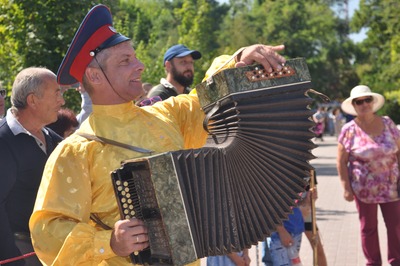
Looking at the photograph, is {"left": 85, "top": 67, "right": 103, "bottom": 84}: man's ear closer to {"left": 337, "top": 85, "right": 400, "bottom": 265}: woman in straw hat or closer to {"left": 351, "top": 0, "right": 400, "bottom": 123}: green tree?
{"left": 337, "top": 85, "right": 400, "bottom": 265}: woman in straw hat

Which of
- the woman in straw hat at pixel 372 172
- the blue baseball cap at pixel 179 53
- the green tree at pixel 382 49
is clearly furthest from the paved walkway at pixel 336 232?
the green tree at pixel 382 49

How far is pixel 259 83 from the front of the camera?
3.73m

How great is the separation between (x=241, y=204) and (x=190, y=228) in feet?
1.28

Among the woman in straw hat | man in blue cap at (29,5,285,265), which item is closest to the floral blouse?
the woman in straw hat

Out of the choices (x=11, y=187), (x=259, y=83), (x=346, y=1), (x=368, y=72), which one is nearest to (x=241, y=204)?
(x=259, y=83)

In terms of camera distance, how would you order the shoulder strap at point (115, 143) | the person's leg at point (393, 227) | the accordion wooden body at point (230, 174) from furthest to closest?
the person's leg at point (393, 227) < the shoulder strap at point (115, 143) < the accordion wooden body at point (230, 174)

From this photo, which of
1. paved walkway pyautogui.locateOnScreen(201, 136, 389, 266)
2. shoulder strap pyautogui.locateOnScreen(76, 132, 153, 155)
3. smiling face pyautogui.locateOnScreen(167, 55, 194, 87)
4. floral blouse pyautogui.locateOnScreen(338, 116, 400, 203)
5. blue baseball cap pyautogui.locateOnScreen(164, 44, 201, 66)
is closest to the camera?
shoulder strap pyautogui.locateOnScreen(76, 132, 153, 155)

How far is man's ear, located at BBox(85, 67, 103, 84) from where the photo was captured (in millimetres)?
3785

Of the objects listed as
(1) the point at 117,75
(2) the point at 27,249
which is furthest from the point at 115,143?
(2) the point at 27,249

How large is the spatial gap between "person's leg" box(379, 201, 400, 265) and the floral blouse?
122 mm

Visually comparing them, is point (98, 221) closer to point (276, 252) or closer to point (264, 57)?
point (264, 57)

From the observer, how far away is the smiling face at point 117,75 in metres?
3.74

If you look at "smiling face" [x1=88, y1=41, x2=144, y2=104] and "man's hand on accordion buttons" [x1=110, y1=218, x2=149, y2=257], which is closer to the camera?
"man's hand on accordion buttons" [x1=110, y1=218, x2=149, y2=257]

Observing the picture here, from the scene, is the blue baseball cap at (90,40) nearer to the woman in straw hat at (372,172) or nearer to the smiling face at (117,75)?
the smiling face at (117,75)
